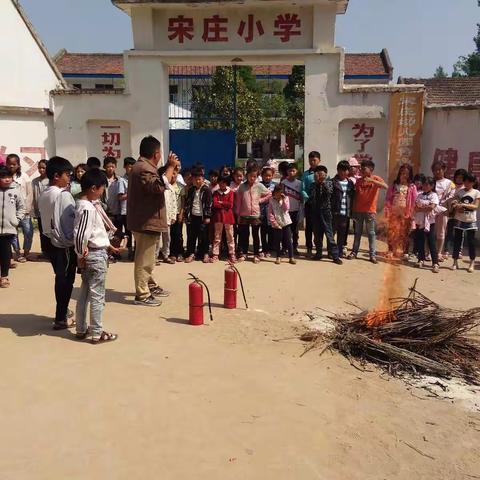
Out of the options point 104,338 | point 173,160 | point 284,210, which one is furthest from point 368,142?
point 104,338

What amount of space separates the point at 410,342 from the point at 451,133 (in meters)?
6.57

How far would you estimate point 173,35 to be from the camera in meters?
11.0

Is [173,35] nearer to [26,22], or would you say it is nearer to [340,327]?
[26,22]

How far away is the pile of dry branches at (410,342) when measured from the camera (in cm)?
463

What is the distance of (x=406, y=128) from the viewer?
35.2 feet

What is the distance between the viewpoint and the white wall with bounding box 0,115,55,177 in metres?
11.1

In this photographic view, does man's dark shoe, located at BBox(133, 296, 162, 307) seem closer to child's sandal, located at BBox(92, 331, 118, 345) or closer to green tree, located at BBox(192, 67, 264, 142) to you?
child's sandal, located at BBox(92, 331, 118, 345)

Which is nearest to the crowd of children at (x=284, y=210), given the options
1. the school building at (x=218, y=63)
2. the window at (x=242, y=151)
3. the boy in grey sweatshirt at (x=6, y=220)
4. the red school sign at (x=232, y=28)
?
the boy in grey sweatshirt at (x=6, y=220)

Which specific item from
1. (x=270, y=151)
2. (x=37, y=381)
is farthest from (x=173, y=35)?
(x=270, y=151)

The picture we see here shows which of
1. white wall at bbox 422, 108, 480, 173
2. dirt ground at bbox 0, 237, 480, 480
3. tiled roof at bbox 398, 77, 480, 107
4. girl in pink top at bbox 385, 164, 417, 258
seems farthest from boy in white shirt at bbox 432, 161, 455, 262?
tiled roof at bbox 398, 77, 480, 107

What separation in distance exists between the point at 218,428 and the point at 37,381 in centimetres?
157

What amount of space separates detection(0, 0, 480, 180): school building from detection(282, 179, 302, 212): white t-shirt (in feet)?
8.02

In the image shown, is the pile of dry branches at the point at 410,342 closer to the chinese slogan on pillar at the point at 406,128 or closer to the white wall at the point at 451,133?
the white wall at the point at 451,133

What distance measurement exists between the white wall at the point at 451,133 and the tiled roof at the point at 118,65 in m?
20.9
